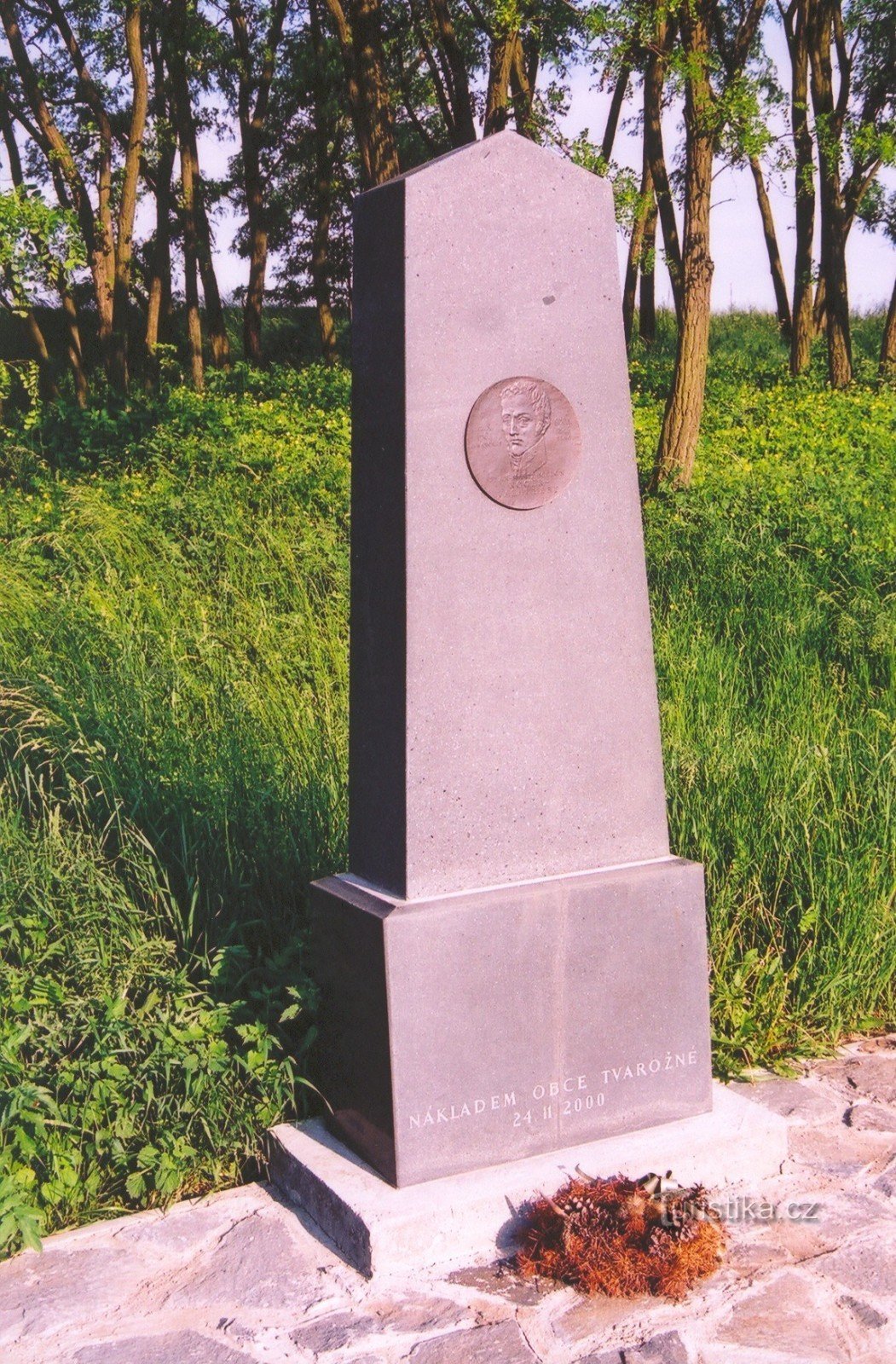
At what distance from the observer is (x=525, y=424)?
303 cm

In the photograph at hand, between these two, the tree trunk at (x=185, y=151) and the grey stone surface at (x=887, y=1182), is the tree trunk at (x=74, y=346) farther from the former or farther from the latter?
the grey stone surface at (x=887, y=1182)

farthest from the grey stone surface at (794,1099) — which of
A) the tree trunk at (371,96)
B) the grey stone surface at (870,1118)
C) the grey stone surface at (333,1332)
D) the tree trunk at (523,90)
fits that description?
the tree trunk at (371,96)

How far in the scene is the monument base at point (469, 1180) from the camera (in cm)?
284

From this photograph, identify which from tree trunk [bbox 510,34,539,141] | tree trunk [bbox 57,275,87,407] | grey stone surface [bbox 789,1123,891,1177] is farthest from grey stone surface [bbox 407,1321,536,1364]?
tree trunk [bbox 57,275,87,407]

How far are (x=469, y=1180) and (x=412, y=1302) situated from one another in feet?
1.03

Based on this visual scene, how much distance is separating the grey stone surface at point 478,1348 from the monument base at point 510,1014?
41 cm

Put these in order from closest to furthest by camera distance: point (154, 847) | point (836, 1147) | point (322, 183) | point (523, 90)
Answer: point (836, 1147) → point (154, 847) → point (523, 90) → point (322, 183)

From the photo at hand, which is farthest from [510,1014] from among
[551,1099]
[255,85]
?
[255,85]

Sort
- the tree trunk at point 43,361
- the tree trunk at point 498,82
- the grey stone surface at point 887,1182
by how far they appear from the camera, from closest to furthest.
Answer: the grey stone surface at point 887,1182, the tree trunk at point 498,82, the tree trunk at point 43,361

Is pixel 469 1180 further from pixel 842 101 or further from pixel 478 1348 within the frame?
pixel 842 101

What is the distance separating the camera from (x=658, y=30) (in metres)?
9.54

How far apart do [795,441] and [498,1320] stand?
35.0 ft

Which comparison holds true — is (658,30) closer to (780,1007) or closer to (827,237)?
(780,1007)

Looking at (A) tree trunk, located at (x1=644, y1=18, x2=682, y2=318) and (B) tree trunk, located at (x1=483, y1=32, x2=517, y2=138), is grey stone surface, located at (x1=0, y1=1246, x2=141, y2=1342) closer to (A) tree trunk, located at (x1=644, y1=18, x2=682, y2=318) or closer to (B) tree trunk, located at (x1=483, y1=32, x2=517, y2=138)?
(A) tree trunk, located at (x1=644, y1=18, x2=682, y2=318)
